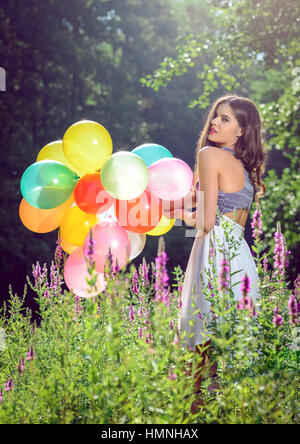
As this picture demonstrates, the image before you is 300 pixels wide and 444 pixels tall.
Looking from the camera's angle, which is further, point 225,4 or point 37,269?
point 225,4

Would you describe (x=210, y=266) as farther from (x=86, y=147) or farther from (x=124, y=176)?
(x=86, y=147)

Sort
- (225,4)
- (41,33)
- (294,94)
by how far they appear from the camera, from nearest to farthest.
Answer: (294,94)
(225,4)
(41,33)

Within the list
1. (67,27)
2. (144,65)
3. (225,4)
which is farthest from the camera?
(144,65)

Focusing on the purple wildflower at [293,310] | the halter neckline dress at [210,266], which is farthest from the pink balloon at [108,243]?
the purple wildflower at [293,310]

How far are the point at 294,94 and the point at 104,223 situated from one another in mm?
5345

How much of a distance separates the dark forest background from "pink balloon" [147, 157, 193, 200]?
13.2 ft

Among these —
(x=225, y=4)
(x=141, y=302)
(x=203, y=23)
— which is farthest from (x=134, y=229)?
(x=203, y=23)

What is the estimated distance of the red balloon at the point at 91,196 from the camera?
354 centimetres

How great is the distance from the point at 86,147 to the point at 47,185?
435 millimetres

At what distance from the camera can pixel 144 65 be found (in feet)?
63.4

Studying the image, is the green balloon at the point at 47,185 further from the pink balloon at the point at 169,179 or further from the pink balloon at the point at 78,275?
the pink balloon at the point at 169,179

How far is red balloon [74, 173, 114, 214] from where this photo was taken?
139 inches
